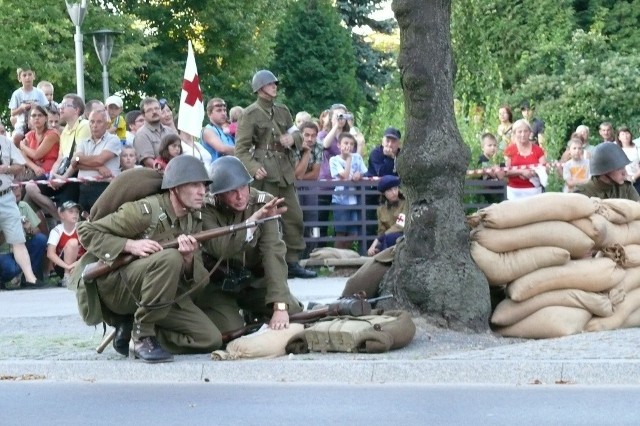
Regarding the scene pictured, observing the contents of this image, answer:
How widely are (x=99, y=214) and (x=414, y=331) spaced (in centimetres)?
237

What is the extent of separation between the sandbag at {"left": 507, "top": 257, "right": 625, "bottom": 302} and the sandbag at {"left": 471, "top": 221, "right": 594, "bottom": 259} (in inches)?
6.0

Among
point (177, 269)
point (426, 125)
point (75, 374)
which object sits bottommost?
point (75, 374)

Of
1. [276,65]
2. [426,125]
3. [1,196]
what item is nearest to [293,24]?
[276,65]

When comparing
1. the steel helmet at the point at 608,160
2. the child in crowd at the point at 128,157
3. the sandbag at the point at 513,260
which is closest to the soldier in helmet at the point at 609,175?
the steel helmet at the point at 608,160

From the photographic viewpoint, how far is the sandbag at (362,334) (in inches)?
430

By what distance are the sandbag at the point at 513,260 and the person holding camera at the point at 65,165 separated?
23.2 ft

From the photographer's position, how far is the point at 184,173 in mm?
10773

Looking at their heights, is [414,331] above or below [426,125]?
below

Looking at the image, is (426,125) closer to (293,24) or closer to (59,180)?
(59,180)

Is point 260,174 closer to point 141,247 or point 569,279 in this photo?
point 569,279

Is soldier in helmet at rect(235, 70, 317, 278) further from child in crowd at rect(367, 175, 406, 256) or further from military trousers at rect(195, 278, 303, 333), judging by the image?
military trousers at rect(195, 278, 303, 333)

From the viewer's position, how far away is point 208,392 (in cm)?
989

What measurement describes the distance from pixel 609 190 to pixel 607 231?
150cm

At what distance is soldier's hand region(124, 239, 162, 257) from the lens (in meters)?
10.7
